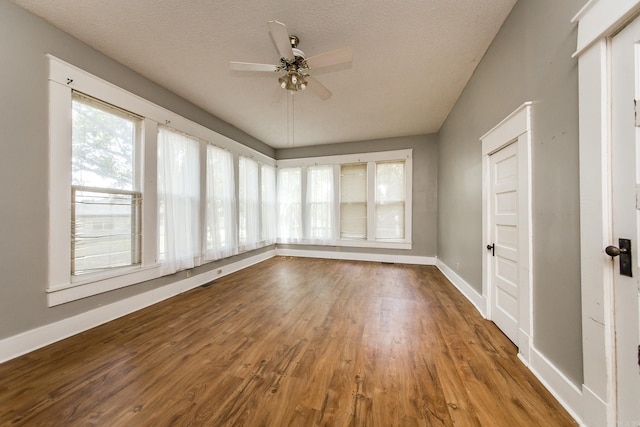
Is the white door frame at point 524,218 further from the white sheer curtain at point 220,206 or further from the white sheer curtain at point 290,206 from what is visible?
the white sheer curtain at point 290,206

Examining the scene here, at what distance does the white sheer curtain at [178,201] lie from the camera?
296 centimetres

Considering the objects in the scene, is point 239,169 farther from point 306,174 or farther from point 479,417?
point 479,417

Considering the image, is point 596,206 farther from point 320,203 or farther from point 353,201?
point 320,203

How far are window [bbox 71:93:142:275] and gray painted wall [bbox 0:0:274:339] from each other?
0.23m

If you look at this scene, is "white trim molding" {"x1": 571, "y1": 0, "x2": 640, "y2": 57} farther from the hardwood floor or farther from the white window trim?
the white window trim

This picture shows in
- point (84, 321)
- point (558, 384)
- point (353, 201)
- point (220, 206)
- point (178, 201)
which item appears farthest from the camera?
point (353, 201)

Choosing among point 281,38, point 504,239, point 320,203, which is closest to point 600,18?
point 504,239

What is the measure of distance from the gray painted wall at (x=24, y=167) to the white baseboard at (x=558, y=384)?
157 inches

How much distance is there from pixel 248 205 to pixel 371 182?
294cm

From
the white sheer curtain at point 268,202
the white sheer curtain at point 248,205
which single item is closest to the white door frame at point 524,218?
the white sheer curtain at point 248,205

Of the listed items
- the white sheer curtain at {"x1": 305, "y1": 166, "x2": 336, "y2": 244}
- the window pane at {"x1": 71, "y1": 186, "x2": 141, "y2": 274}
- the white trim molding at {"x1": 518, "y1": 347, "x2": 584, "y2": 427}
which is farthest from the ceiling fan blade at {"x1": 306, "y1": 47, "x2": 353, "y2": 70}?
the white sheer curtain at {"x1": 305, "y1": 166, "x2": 336, "y2": 244}

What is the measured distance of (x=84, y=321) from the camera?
216 centimetres

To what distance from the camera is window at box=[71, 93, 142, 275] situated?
2.18m

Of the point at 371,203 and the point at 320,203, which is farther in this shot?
the point at 320,203
